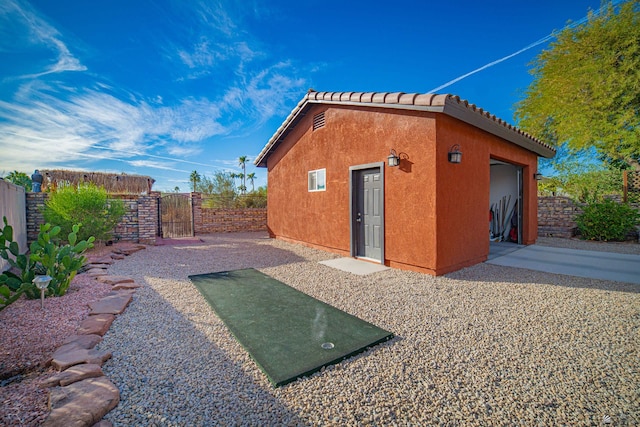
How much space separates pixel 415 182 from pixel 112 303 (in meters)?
5.19

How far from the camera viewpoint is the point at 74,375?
2059 millimetres

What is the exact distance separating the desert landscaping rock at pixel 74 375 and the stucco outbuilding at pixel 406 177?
4.82 metres

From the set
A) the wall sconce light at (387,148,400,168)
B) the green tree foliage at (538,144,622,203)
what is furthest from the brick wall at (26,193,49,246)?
the green tree foliage at (538,144,622,203)

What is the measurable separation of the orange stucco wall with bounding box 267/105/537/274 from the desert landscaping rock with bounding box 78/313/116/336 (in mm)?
4728

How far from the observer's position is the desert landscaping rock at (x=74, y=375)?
6.48ft

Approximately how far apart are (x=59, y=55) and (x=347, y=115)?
7.18m

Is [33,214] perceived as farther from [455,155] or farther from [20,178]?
[455,155]

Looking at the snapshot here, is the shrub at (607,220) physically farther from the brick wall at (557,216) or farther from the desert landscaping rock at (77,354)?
the desert landscaping rock at (77,354)

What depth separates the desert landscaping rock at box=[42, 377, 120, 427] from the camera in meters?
1.60

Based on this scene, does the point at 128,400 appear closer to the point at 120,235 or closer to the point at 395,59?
the point at 120,235

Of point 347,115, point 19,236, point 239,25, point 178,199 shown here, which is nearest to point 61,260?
point 19,236

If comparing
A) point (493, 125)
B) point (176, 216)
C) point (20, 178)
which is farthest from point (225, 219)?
point (493, 125)

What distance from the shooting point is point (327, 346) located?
261cm

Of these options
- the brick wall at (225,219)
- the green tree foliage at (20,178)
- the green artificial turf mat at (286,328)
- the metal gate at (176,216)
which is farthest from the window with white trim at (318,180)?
the green tree foliage at (20,178)
